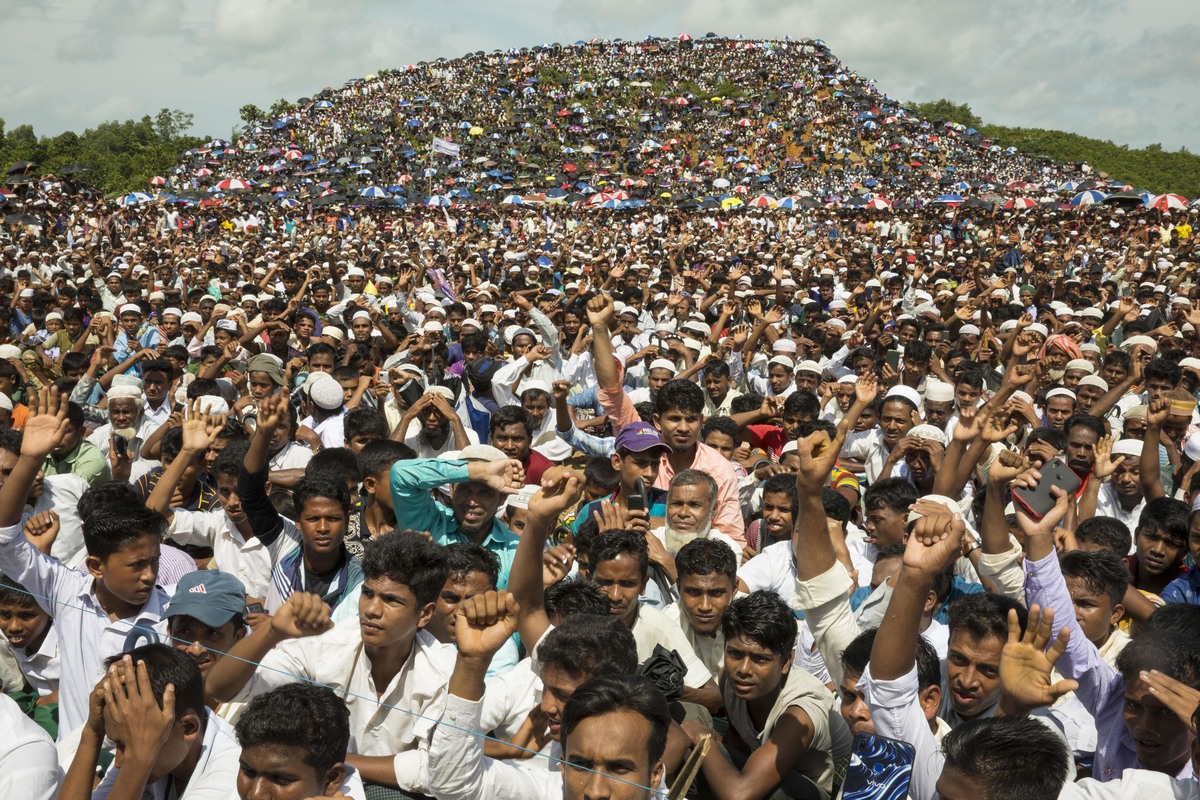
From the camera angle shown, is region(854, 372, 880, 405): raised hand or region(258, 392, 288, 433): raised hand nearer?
region(258, 392, 288, 433): raised hand

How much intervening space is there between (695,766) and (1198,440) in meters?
4.66

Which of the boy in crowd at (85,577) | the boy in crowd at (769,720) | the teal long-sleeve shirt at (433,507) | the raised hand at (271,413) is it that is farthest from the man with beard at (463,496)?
the boy in crowd at (769,720)

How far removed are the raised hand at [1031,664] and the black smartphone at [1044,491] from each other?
2.06 ft

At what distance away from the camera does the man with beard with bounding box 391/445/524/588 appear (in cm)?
410

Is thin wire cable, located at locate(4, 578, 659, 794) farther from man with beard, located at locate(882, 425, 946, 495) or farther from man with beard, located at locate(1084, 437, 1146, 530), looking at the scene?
man with beard, located at locate(1084, 437, 1146, 530)

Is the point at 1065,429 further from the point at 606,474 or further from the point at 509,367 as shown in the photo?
the point at 509,367

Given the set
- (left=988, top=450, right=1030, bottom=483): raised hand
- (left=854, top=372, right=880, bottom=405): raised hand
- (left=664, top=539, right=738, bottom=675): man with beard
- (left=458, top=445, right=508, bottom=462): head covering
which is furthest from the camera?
(left=854, top=372, right=880, bottom=405): raised hand

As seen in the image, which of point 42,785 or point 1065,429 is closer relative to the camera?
point 42,785

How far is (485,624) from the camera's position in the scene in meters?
2.60

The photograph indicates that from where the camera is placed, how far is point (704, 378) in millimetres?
7762

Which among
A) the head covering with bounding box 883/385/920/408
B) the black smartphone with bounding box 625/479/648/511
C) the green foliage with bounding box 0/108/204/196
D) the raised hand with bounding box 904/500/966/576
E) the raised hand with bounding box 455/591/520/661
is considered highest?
the green foliage with bounding box 0/108/204/196

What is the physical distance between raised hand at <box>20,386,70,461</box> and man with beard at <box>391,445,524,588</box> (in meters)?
1.27

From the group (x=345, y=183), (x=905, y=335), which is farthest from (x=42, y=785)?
(x=345, y=183)

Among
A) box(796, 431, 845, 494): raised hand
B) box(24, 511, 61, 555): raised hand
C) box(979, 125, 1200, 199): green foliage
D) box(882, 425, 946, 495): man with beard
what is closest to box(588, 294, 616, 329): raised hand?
box(882, 425, 946, 495): man with beard
